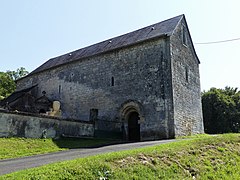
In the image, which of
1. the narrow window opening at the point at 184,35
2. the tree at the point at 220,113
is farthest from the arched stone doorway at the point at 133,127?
the tree at the point at 220,113

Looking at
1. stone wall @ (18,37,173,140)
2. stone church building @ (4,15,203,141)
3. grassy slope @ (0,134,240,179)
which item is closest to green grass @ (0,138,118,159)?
stone church building @ (4,15,203,141)

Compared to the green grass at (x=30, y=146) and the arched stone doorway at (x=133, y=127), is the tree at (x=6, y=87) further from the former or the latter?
the green grass at (x=30, y=146)

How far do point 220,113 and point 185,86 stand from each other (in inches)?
524

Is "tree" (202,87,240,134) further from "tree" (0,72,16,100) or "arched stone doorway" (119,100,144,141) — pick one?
"tree" (0,72,16,100)

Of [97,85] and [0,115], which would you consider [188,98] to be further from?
[0,115]

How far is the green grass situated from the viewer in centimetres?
1020

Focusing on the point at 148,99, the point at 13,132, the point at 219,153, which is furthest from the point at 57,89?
the point at 219,153

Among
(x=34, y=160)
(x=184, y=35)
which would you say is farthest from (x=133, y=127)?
(x=34, y=160)

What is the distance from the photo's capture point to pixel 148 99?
16938mm

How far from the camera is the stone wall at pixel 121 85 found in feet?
53.9

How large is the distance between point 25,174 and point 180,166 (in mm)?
4251

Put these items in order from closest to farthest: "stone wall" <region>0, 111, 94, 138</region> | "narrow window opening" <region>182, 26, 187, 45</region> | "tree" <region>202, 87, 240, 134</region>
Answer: "stone wall" <region>0, 111, 94, 138</region> → "narrow window opening" <region>182, 26, 187, 45</region> → "tree" <region>202, 87, 240, 134</region>

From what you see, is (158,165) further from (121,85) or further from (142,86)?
(121,85)

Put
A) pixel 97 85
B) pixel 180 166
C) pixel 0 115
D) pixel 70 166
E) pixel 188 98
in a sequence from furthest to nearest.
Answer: pixel 97 85 → pixel 188 98 → pixel 0 115 → pixel 180 166 → pixel 70 166
